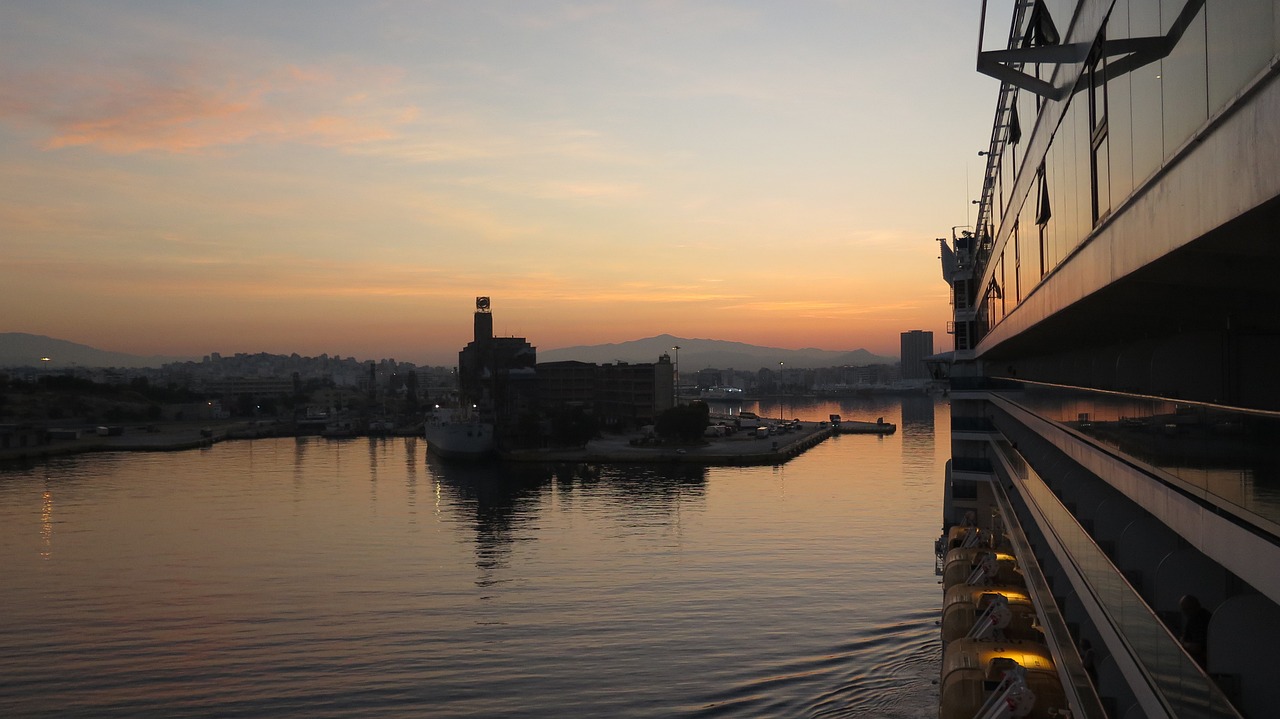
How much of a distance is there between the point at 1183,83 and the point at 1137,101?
0.58m

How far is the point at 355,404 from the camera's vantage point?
295 feet

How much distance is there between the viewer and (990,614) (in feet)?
22.8

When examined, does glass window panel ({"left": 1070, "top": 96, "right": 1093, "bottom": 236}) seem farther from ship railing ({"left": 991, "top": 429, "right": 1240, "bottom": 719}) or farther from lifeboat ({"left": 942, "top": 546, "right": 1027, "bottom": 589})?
lifeboat ({"left": 942, "top": 546, "right": 1027, "bottom": 589})

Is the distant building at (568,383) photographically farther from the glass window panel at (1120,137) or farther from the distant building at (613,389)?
the glass window panel at (1120,137)

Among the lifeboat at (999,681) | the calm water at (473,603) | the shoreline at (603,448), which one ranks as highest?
the lifeboat at (999,681)

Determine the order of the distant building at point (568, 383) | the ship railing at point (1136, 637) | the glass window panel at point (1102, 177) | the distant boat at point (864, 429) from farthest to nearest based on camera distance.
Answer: the distant building at point (568, 383) < the distant boat at point (864, 429) < the glass window panel at point (1102, 177) < the ship railing at point (1136, 637)

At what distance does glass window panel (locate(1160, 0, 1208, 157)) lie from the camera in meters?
1.80

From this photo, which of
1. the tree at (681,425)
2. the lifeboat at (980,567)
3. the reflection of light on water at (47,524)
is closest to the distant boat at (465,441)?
the tree at (681,425)

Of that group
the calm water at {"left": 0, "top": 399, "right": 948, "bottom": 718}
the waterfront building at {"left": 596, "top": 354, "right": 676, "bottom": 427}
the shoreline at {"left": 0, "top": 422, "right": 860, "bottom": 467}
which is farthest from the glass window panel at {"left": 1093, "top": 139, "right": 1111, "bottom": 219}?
the waterfront building at {"left": 596, "top": 354, "right": 676, "bottom": 427}

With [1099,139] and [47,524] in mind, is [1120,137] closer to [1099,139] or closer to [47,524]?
[1099,139]

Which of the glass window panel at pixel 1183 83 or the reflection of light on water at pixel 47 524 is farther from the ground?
the glass window panel at pixel 1183 83

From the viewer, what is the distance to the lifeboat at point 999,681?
5613 mm

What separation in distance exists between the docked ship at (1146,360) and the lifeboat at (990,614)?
21mm

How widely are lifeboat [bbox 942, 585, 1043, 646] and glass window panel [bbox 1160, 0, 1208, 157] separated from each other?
17.1 ft
